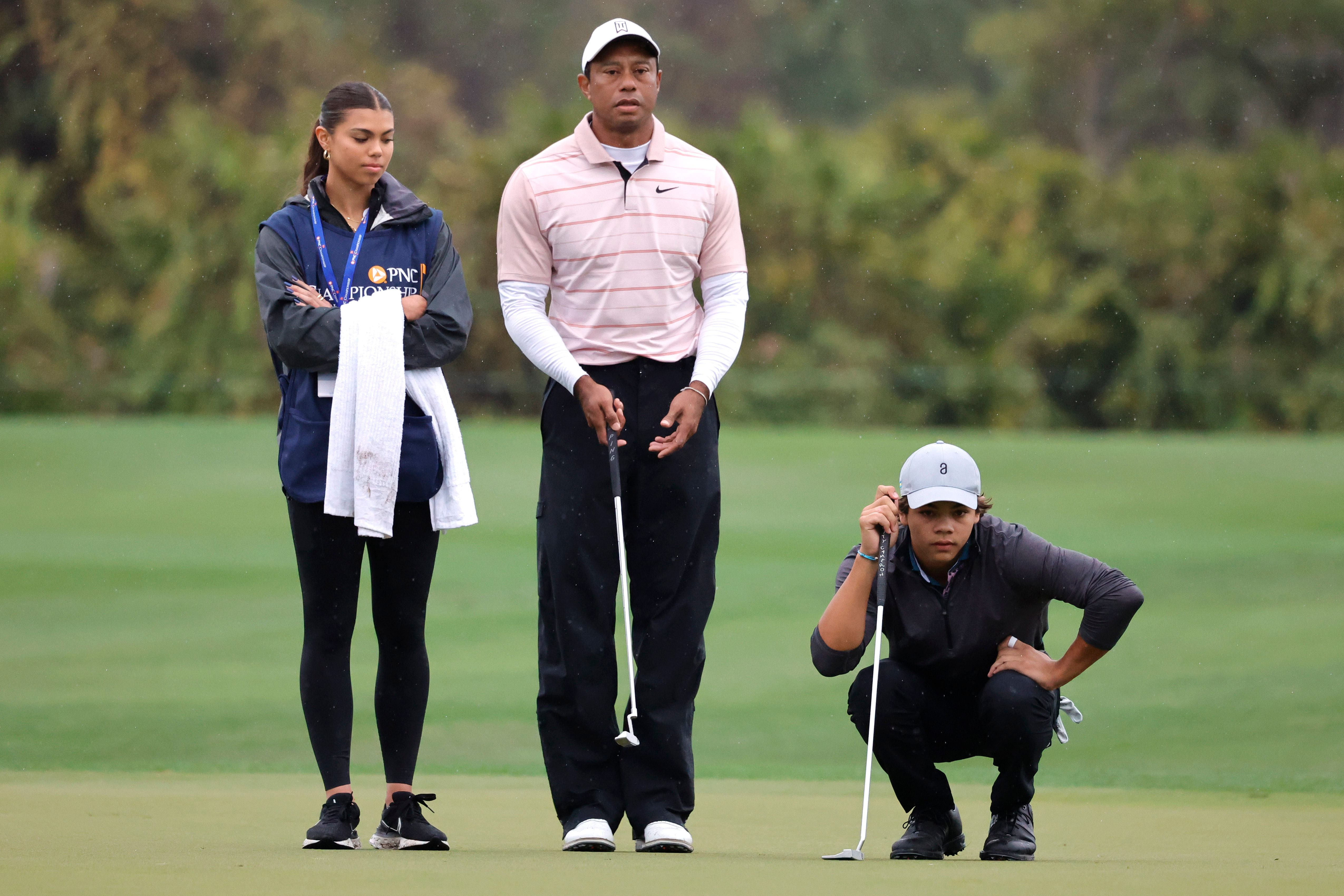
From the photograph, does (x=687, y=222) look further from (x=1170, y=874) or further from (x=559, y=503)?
(x=1170, y=874)

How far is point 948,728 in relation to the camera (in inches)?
173

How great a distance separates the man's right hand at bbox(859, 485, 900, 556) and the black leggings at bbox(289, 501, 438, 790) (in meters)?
0.92

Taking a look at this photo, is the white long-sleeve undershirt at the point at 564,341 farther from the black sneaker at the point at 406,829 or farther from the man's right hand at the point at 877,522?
the black sneaker at the point at 406,829

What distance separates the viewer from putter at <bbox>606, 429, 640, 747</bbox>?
428 centimetres

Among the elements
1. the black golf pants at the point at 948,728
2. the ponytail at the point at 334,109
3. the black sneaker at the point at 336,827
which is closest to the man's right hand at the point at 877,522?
the black golf pants at the point at 948,728

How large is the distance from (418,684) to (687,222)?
119cm

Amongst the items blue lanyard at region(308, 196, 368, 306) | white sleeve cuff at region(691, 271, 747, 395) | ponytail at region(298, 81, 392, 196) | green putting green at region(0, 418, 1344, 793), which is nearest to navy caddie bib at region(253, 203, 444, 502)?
blue lanyard at region(308, 196, 368, 306)

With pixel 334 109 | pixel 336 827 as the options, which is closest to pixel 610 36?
pixel 334 109

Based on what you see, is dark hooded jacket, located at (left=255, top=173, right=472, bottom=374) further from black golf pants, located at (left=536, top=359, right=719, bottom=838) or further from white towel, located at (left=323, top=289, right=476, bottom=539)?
black golf pants, located at (left=536, top=359, right=719, bottom=838)

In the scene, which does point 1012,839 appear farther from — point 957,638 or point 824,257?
point 824,257

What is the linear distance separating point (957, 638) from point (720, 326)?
862mm

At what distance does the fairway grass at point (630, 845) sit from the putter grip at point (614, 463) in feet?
2.53

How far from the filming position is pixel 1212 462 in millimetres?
19172

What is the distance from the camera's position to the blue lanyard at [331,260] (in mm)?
4371
